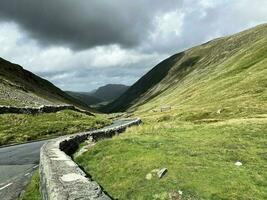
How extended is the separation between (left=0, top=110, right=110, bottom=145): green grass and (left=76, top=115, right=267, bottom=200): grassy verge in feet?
95.7

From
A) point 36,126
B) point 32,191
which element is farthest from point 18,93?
point 32,191

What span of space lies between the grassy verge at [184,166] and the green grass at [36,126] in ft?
95.7

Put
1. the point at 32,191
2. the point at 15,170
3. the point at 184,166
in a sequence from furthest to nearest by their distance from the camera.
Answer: the point at 15,170 < the point at 32,191 < the point at 184,166

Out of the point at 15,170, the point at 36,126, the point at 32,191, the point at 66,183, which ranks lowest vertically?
the point at 32,191

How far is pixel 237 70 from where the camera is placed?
15250 centimetres

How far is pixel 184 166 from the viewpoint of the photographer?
63.5 ft

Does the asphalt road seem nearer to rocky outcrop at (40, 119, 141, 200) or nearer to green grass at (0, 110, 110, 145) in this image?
rocky outcrop at (40, 119, 141, 200)

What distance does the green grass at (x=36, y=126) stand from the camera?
54.3 metres

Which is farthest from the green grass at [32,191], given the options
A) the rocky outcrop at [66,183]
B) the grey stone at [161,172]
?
the grey stone at [161,172]

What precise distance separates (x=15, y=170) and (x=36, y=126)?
3371 centimetres

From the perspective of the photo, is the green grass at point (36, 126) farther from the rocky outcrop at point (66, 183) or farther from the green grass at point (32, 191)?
the rocky outcrop at point (66, 183)

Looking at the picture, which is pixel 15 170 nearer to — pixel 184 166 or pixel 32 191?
pixel 32 191

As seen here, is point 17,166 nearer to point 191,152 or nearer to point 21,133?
point 191,152

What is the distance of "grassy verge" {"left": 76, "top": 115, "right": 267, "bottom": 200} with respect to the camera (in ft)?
53.9
